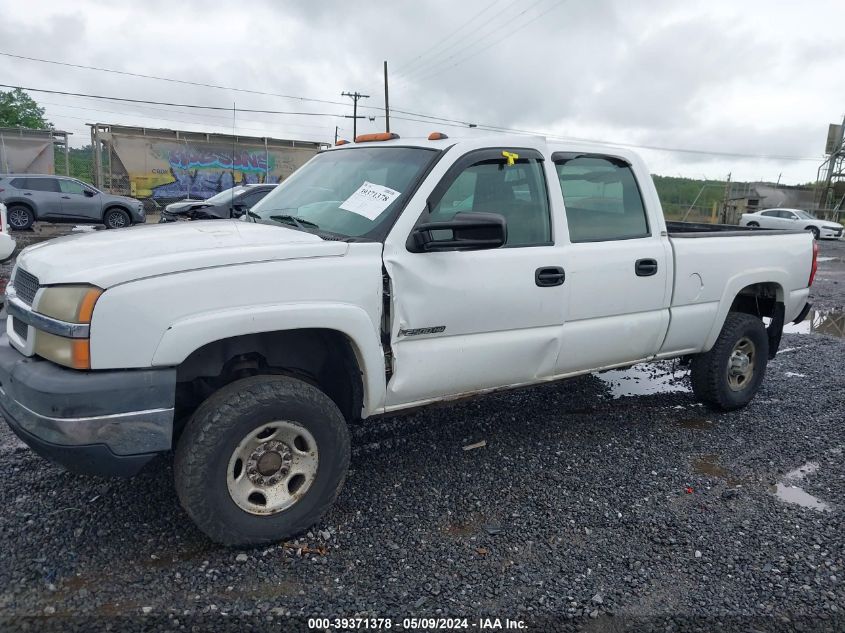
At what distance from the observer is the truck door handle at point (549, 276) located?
353 cm

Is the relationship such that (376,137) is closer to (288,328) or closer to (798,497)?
(288,328)

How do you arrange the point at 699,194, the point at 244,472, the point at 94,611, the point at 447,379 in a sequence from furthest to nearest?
the point at 699,194
the point at 447,379
the point at 244,472
the point at 94,611

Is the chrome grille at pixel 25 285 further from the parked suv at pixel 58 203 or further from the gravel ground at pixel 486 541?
the parked suv at pixel 58 203

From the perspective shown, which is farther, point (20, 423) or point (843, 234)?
point (843, 234)

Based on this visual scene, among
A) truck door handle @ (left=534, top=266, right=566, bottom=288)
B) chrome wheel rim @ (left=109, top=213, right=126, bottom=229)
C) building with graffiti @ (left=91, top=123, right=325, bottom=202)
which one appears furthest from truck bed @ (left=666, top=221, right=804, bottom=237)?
building with graffiti @ (left=91, top=123, right=325, bottom=202)

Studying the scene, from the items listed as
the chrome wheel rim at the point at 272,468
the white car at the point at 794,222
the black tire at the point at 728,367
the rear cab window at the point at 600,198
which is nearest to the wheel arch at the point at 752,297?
the black tire at the point at 728,367

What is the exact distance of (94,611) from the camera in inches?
96.0

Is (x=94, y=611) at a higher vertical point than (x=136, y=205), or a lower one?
lower

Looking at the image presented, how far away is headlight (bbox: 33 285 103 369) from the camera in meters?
2.41

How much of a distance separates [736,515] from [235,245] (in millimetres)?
2917

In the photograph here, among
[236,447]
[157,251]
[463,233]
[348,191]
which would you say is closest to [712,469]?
[463,233]

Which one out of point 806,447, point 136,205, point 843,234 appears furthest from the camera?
point 843,234

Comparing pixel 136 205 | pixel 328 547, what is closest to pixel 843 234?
pixel 136 205

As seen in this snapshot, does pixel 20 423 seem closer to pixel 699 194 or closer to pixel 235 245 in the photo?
pixel 235 245
